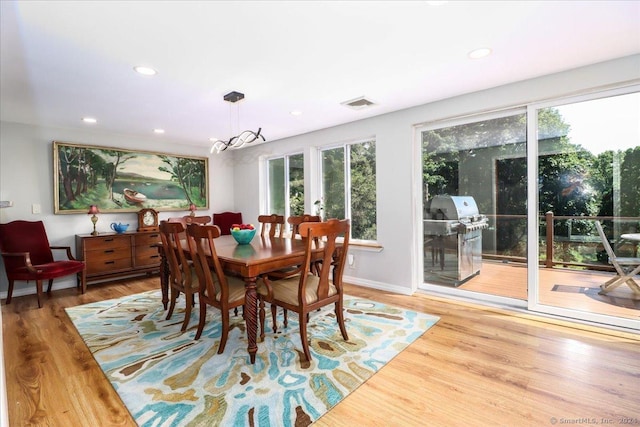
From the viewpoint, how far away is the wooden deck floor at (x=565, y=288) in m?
2.81

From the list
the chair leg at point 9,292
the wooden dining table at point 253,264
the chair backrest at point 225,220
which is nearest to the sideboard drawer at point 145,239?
the chair backrest at point 225,220

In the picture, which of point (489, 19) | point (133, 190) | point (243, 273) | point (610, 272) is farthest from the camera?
point (133, 190)

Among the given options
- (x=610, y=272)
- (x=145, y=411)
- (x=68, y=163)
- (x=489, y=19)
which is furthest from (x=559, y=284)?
(x=68, y=163)

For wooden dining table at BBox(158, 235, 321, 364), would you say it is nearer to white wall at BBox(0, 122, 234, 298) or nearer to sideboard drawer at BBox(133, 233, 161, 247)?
sideboard drawer at BBox(133, 233, 161, 247)

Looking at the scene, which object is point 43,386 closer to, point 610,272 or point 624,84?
point 610,272

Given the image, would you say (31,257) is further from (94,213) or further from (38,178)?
(38,178)

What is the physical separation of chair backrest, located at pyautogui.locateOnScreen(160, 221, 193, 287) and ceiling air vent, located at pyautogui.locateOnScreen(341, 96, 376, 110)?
7.32 ft

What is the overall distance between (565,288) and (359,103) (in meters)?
2.91

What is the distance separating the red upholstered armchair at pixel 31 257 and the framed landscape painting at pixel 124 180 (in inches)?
17.5

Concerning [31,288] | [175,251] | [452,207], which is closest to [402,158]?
[452,207]

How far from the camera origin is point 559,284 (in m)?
3.15

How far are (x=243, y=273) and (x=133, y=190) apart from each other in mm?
3830

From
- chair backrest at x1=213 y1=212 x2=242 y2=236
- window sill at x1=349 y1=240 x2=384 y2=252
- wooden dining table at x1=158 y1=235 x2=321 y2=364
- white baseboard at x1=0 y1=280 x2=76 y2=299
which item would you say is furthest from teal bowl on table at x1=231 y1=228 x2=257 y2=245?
white baseboard at x1=0 y1=280 x2=76 y2=299

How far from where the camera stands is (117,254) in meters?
4.51
